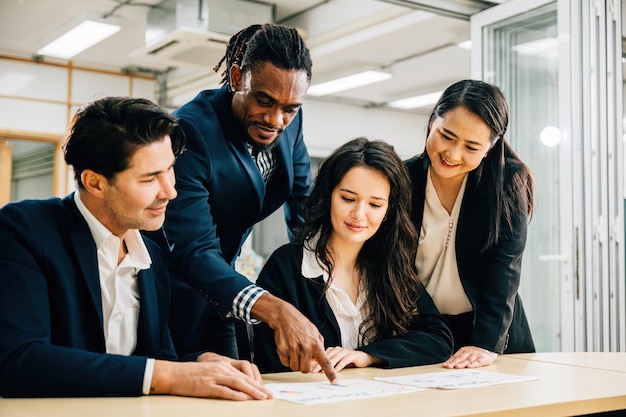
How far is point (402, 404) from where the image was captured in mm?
1391

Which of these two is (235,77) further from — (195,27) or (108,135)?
(195,27)

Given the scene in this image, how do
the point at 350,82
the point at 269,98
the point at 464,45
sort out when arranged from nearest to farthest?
the point at 269,98 → the point at 464,45 → the point at 350,82

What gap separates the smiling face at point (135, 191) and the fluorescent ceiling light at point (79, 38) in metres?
4.58

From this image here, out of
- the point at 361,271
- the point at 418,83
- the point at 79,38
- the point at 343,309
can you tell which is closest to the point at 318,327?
the point at 343,309

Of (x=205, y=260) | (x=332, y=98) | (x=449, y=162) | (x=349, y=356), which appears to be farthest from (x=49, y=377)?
(x=332, y=98)

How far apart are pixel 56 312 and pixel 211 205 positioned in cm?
62

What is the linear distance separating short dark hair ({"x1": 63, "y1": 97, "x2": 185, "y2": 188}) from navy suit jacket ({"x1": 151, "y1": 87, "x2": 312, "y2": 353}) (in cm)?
31

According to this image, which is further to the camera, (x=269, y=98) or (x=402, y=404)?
(x=269, y=98)

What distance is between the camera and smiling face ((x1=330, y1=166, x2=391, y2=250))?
2.08 m

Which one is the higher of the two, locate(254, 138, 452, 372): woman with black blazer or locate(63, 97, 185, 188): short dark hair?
locate(63, 97, 185, 188): short dark hair

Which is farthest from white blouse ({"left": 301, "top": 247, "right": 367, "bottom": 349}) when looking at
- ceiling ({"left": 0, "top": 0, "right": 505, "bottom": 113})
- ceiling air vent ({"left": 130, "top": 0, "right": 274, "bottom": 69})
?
ceiling air vent ({"left": 130, "top": 0, "right": 274, "bottom": 69})

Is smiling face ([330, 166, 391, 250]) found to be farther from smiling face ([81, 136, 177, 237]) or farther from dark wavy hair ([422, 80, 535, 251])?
smiling face ([81, 136, 177, 237])

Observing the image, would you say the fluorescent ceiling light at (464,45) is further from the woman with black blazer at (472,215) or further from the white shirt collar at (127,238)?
the white shirt collar at (127,238)

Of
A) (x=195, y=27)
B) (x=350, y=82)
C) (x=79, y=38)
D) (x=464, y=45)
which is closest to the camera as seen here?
(x=195, y=27)
